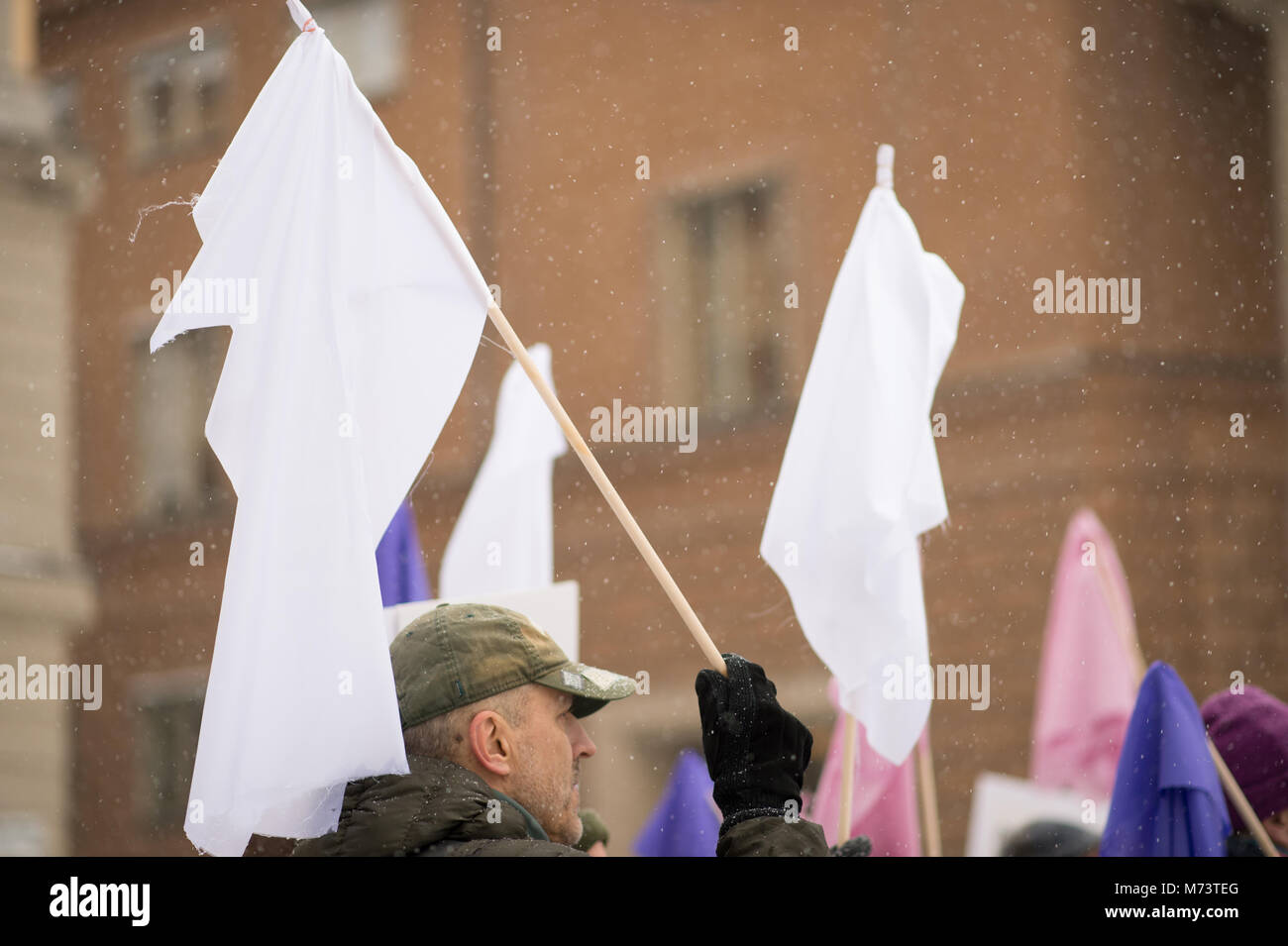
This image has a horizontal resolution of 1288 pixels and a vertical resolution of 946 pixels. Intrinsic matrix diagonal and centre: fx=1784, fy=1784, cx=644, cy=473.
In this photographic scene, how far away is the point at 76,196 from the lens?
34.7 feet

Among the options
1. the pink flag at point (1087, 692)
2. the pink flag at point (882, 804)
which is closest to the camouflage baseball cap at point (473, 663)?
the pink flag at point (882, 804)

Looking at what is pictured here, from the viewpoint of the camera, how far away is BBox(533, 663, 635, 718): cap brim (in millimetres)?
2682

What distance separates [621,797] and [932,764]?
2.02 m

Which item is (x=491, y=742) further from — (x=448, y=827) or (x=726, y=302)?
(x=726, y=302)

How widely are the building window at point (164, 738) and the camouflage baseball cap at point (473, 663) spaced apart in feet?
33.2

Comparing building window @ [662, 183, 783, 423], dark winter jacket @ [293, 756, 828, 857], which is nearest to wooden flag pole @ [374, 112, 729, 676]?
dark winter jacket @ [293, 756, 828, 857]

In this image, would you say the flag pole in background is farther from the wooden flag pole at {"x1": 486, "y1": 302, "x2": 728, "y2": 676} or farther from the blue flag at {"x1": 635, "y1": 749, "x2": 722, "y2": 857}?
the wooden flag pole at {"x1": 486, "y1": 302, "x2": 728, "y2": 676}

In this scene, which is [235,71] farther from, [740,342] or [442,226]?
[442,226]

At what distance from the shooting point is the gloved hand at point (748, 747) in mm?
2629

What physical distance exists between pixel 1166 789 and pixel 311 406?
5.61 ft

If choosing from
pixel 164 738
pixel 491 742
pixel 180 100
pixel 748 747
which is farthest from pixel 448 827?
pixel 180 100

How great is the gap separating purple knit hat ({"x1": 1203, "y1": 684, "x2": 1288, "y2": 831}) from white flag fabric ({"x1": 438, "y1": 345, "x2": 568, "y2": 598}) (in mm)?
1631

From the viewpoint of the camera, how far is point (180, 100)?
13.3 metres

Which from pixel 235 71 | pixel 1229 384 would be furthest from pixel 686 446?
pixel 235 71
